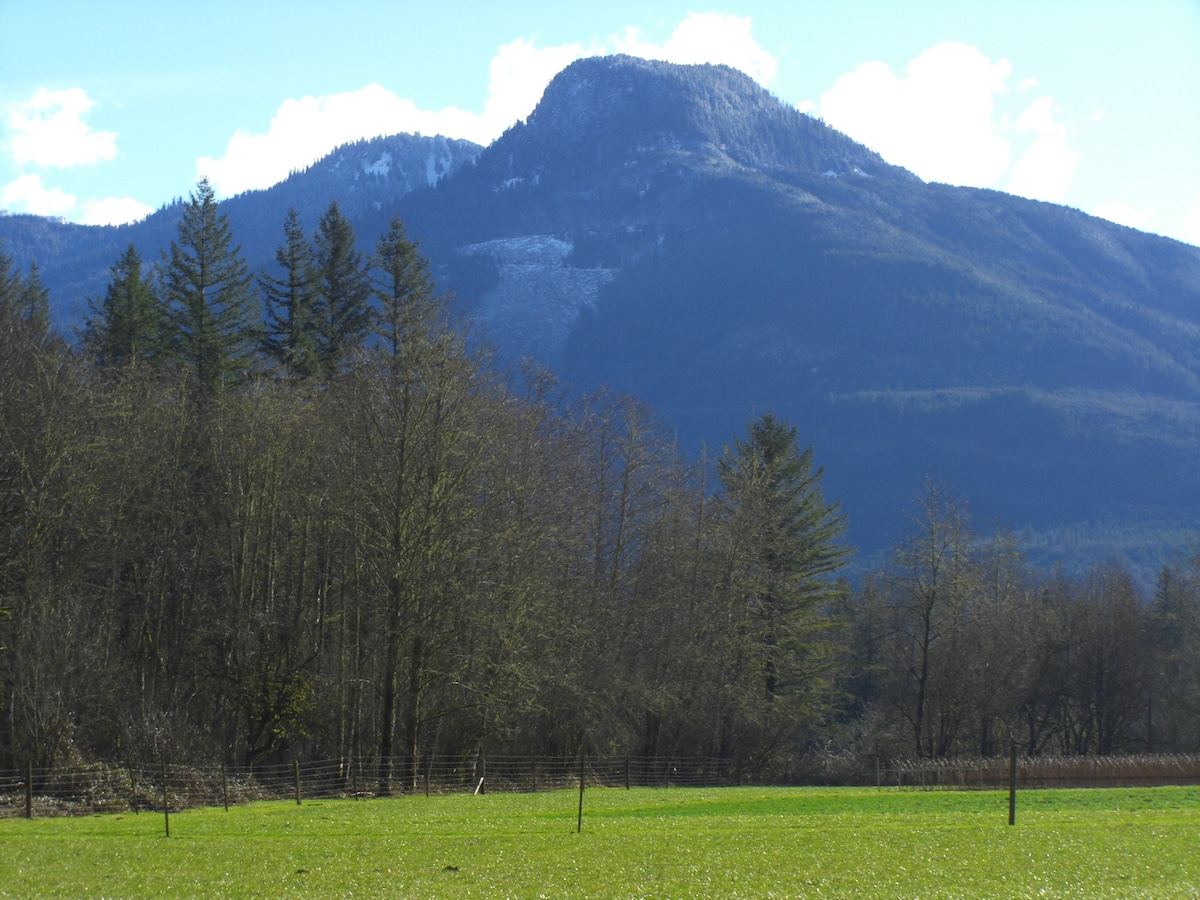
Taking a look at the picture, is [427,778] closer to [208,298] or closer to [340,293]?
[208,298]

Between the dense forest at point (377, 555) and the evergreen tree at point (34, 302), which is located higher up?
the evergreen tree at point (34, 302)

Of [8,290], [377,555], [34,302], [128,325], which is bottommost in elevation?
[377,555]

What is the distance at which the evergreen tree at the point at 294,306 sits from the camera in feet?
157

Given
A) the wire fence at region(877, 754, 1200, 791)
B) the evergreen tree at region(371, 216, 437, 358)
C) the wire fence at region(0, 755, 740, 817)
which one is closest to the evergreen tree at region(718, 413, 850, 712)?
the wire fence at region(877, 754, 1200, 791)

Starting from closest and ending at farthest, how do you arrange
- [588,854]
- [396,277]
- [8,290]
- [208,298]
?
[588,854] < [208,298] < [396,277] < [8,290]

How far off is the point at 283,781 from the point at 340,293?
976 inches

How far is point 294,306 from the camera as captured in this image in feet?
159

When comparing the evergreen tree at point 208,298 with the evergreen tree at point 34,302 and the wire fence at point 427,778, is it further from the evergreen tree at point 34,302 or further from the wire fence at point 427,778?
the wire fence at point 427,778

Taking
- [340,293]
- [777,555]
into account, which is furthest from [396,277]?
[777,555]

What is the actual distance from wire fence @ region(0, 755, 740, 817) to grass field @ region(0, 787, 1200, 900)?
159 centimetres

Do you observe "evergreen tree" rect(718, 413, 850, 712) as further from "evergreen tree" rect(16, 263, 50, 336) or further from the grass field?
"evergreen tree" rect(16, 263, 50, 336)

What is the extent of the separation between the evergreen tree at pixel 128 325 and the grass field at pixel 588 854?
26021mm

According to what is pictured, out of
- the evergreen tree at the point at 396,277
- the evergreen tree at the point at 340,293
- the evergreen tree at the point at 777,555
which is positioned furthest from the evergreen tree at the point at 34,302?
the evergreen tree at the point at 777,555

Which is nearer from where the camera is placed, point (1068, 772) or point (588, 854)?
point (588, 854)
